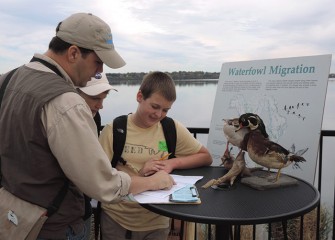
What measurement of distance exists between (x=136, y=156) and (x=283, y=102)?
1356mm

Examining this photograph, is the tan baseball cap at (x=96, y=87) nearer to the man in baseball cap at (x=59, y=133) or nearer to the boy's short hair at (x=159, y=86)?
the boy's short hair at (x=159, y=86)

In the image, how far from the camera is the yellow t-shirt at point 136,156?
2.03 m

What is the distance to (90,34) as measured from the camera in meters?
1.37

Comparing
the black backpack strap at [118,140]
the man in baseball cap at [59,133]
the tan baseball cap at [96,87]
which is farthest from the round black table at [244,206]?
the tan baseball cap at [96,87]

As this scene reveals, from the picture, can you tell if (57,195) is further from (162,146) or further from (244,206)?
(162,146)

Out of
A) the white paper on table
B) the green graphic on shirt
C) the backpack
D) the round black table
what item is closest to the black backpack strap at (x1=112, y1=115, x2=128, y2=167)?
the backpack

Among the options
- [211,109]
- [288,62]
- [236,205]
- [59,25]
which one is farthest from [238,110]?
[59,25]

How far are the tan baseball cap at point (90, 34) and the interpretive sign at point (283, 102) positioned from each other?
1.21m

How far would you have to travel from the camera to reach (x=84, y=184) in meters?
1.24

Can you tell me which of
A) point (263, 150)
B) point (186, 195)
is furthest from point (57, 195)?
point (263, 150)

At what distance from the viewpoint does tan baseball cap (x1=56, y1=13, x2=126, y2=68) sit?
136cm

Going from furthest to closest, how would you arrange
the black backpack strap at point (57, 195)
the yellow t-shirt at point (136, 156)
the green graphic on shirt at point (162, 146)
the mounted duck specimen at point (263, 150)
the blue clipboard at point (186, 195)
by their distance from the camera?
the green graphic on shirt at point (162, 146)
the yellow t-shirt at point (136, 156)
the mounted duck specimen at point (263, 150)
the blue clipboard at point (186, 195)
the black backpack strap at point (57, 195)

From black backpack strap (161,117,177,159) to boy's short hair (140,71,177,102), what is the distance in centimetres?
17

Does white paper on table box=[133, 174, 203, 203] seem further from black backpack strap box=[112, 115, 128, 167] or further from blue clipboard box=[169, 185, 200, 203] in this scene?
black backpack strap box=[112, 115, 128, 167]
